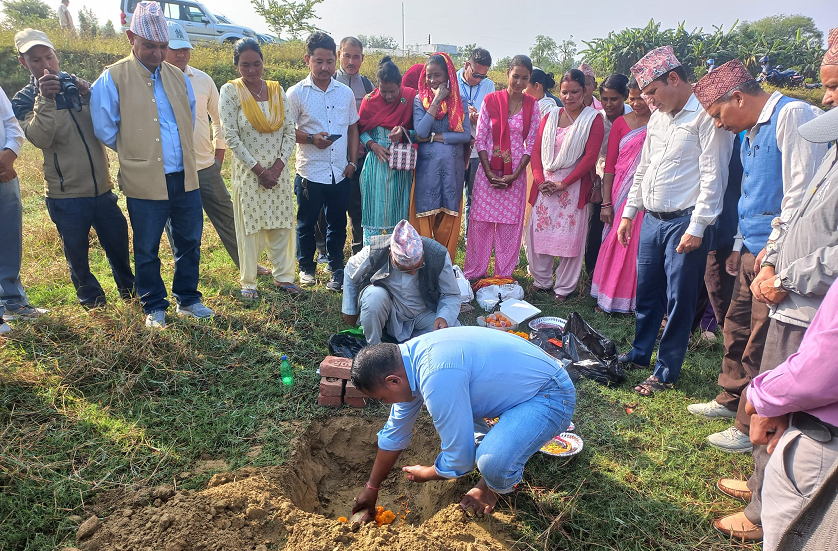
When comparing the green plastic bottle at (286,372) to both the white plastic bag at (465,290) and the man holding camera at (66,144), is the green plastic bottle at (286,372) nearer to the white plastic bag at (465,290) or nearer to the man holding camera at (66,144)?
the man holding camera at (66,144)

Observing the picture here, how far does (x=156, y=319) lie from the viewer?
4.00m

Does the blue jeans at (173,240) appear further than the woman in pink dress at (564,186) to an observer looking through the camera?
No

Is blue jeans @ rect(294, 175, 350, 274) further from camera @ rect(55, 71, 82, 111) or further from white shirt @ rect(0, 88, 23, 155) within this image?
white shirt @ rect(0, 88, 23, 155)

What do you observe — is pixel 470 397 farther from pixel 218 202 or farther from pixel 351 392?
pixel 218 202

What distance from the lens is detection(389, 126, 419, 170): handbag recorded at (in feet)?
16.2

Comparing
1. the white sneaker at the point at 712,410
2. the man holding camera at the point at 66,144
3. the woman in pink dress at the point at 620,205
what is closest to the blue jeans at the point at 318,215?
the man holding camera at the point at 66,144

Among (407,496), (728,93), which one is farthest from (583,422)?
(728,93)

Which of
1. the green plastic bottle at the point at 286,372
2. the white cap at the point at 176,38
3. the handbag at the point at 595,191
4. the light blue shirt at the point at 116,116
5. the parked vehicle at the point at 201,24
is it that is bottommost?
the green plastic bottle at the point at 286,372

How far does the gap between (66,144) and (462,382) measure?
354 cm

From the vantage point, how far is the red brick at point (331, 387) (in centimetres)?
336

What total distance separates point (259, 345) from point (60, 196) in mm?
1860

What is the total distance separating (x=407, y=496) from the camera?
299 cm

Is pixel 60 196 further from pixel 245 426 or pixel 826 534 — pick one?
pixel 826 534

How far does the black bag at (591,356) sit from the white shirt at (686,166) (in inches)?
38.3
